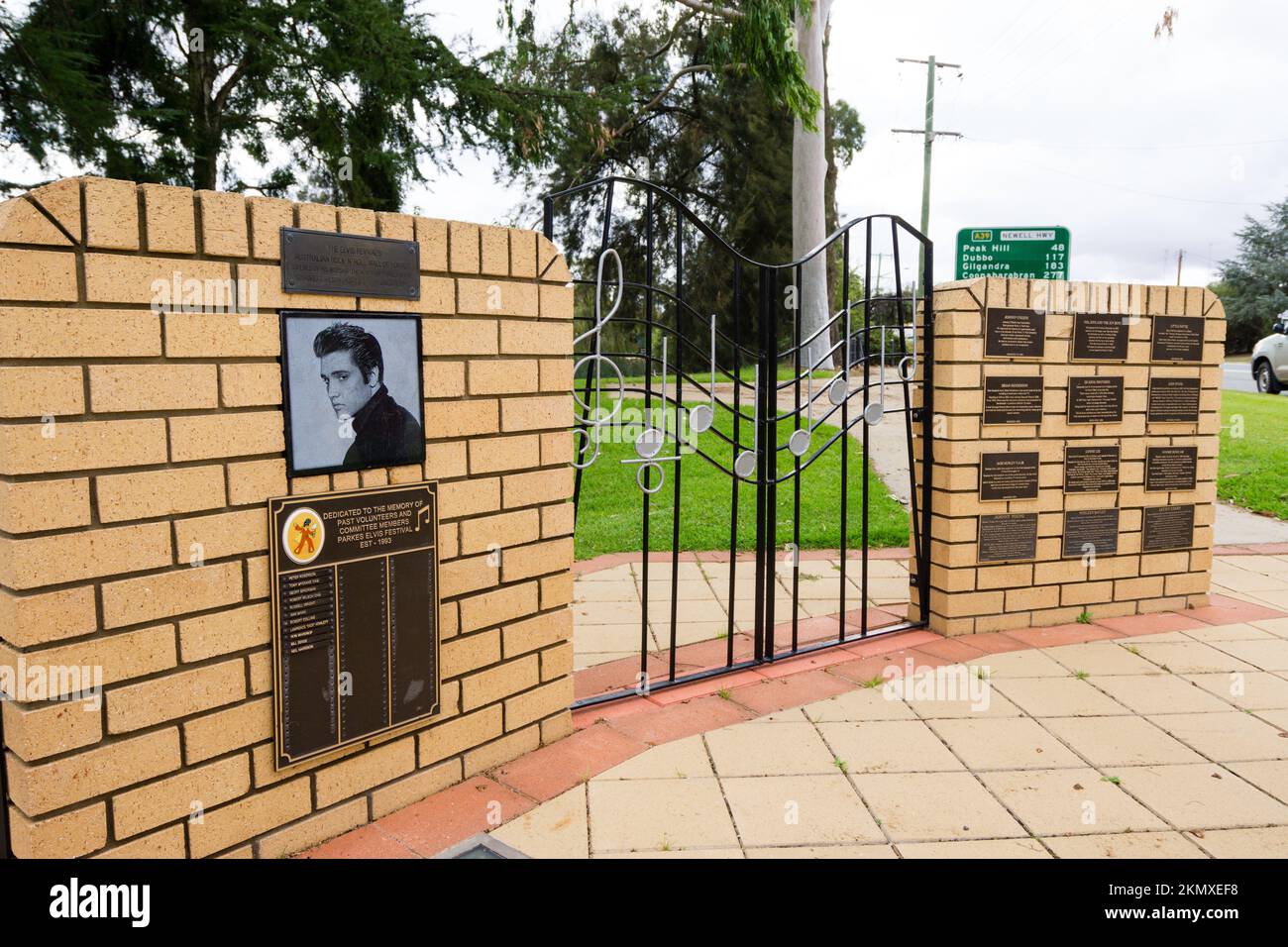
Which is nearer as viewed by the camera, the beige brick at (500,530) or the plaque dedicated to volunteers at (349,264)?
the plaque dedicated to volunteers at (349,264)

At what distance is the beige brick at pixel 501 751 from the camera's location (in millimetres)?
2994

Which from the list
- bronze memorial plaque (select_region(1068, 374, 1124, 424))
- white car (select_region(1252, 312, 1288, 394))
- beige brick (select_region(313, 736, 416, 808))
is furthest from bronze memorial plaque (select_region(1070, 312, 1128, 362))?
white car (select_region(1252, 312, 1288, 394))

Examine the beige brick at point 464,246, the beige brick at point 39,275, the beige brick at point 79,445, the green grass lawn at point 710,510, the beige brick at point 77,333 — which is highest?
the beige brick at point 464,246

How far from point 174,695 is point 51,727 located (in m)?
0.27

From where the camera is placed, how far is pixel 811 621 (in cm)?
482

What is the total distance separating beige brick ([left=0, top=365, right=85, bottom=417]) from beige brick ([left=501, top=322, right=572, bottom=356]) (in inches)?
50.3

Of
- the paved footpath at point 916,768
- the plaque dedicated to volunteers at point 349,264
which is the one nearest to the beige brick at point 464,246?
the plaque dedicated to volunteers at point 349,264

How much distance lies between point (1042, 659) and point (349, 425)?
3267 millimetres

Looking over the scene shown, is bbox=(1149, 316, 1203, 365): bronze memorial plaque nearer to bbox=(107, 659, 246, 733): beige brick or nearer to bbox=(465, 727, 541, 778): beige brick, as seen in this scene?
bbox=(465, 727, 541, 778): beige brick

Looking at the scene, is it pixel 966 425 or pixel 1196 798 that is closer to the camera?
pixel 1196 798

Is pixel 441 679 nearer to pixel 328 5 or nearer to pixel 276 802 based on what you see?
pixel 276 802

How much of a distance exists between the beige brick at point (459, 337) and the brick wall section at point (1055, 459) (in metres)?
2.40

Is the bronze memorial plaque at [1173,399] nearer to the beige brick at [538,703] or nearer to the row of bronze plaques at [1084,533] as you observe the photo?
the row of bronze plaques at [1084,533]
